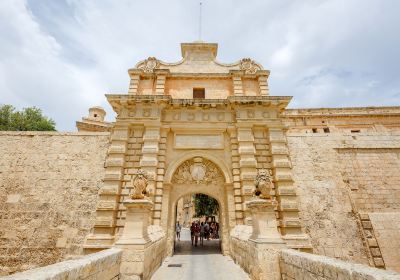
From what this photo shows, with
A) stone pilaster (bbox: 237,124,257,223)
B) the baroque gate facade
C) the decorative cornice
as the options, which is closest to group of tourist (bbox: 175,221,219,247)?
the baroque gate facade

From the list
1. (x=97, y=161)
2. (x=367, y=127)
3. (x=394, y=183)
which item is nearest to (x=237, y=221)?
(x=97, y=161)

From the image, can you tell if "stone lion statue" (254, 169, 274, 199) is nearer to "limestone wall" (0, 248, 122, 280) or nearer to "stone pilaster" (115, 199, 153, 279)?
"stone pilaster" (115, 199, 153, 279)

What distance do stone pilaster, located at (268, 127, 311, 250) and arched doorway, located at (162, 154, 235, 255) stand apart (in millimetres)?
2105

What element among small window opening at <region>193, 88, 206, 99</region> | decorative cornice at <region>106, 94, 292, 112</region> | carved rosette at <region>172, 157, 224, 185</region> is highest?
small window opening at <region>193, 88, 206, 99</region>

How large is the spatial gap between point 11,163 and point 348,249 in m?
16.2

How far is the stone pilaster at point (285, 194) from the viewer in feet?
29.8

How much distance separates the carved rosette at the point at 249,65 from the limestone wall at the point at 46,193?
8390 mm

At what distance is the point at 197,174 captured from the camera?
10688mm

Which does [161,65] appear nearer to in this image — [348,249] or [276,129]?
[276,129]

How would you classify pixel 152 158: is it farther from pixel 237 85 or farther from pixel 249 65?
pixel 249 65

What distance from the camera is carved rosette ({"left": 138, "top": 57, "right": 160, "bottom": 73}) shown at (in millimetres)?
12552

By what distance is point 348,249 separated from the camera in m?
9.93

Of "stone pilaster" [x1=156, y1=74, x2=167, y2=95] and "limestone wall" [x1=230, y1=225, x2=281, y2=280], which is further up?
"stone pilaster" [x1=156, y1=74, x2=167, y2=95]

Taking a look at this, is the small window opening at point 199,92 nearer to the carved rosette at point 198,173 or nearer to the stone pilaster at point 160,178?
the stone pilaster at point 160,178
